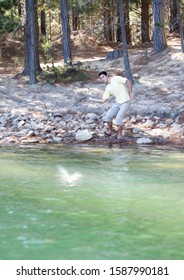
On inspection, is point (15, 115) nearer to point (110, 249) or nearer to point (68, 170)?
point (68, 170)

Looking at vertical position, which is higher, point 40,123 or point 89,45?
point 89,45

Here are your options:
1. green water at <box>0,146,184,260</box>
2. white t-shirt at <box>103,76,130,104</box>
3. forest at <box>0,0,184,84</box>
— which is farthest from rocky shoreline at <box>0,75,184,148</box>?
green water at <box>0,146,184,260</box>

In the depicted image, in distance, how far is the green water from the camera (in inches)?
176

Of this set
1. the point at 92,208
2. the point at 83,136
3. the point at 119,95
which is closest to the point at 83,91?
the point at 83,136

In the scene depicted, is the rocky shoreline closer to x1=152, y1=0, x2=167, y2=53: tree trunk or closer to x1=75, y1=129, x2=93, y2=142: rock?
x1=75, y1=129, x2=93, y2=142: rock

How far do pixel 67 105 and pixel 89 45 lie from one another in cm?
1379

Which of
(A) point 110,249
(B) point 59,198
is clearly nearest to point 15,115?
(B) point 59,198

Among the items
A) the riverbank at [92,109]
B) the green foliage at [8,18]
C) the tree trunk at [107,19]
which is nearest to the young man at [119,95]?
the riverbank at [92,109]

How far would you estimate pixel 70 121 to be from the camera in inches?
563

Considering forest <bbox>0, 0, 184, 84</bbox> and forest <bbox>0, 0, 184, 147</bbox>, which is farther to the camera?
forest <bbox>0, 0, 184, 84</bbox>

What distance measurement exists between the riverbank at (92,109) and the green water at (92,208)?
3.12 m

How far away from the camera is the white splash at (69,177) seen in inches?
287

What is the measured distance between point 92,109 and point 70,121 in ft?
3.70
